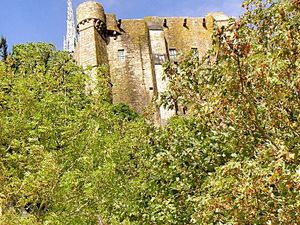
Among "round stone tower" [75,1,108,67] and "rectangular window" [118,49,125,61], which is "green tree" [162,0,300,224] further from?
"rectangular window" [118,49,125,61]

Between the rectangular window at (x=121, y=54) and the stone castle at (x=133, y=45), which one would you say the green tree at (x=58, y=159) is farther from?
the rectangular window at (x=121, y=54)

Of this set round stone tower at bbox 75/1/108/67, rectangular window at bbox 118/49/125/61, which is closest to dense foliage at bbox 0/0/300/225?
round stone tower at bbox 75/1/108/67

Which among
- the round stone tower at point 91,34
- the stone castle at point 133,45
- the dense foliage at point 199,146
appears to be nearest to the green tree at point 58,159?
the dense foliage at point 199,146

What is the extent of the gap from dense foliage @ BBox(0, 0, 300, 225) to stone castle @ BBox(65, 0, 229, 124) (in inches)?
1399

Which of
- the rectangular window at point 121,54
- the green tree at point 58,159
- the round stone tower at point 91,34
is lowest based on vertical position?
the green tree at point 58,159

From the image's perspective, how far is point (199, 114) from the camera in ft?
27.6

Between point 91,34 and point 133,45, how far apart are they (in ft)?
17.6

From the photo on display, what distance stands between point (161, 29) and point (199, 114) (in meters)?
51.4

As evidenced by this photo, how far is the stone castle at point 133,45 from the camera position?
53250 millimetres

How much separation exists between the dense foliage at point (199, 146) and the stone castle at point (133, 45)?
117ft

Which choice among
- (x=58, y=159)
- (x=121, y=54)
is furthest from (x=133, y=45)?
(x=58, y=159)

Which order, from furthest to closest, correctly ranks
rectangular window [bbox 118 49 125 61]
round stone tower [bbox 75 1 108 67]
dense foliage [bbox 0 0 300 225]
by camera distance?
rectangular window [bbox 118 49 125 61] < round stone tower [bbox 75 1 108 67] < dense foliage [bbox 0 0 300 225]

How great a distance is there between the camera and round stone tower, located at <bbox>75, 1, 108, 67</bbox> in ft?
174

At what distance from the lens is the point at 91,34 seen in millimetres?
54281
